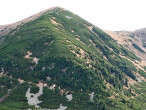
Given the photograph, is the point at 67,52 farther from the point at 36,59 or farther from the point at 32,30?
the point at 32,30

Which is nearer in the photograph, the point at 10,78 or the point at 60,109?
the point at 60,109

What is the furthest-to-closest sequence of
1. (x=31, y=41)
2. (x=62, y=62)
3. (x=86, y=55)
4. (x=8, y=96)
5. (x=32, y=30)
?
(x=32, y=30), (x=31, y=41), (x=86, y=55), (x=62, y=62), (x=8, y=96)

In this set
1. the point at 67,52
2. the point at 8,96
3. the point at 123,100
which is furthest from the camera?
the point at 67,52

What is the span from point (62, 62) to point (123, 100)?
53.4 m

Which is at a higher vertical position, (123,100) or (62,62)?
(62,62)

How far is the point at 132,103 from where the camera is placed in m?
123

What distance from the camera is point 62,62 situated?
135875mm

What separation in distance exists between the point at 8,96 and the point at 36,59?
4158 cm

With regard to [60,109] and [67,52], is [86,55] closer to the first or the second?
[67,52]

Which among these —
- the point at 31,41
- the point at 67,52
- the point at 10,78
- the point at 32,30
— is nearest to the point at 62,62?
the point at 67,52

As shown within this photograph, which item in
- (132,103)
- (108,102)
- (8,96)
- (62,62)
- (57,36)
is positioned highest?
(57,36)

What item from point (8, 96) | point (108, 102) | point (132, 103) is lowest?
point (132, 103)

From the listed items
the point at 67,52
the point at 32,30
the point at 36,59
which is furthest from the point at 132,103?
the point at 32,30

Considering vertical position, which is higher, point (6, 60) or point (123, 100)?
point (6, 60)
